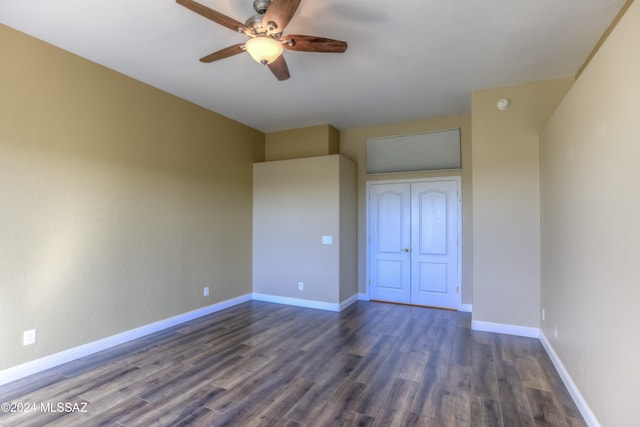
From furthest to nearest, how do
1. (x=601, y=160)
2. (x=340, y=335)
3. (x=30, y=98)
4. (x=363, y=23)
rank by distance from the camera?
(x=340, y=335) < (x=30, y=98) < (x=363, y=23) < (x=601, y=160)

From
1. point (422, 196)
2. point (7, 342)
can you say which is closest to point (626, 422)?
point (422, 196)

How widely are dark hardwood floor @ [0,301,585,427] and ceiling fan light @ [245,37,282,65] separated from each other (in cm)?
260

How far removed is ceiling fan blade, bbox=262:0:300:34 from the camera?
6.34ft

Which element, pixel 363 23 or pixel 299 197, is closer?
pixel 363 23

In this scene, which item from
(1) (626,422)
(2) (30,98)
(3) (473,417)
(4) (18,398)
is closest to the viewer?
(1) (626,422)

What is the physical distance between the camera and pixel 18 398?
244 centimetres

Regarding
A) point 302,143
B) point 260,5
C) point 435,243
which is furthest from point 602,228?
point 302,143

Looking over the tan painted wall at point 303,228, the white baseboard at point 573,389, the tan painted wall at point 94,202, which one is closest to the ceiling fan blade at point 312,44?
the tan painted wall at point 94,202

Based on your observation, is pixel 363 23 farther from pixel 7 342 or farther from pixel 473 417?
pixel 7 342

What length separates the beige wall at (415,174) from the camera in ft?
15.7

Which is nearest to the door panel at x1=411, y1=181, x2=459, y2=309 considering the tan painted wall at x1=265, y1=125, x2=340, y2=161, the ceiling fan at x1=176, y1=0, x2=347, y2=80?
the tan painted wall at x1=265, y1=125, x2=340, y2=161

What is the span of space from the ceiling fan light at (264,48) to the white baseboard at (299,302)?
372cm

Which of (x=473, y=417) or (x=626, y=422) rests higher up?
(x=626, y=422)

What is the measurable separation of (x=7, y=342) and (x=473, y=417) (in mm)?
3825
